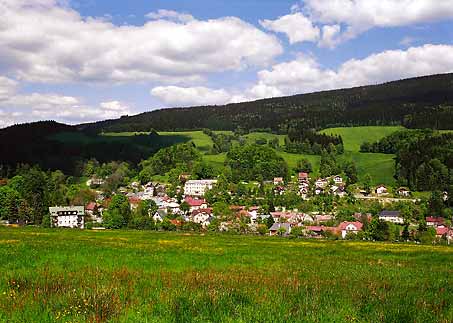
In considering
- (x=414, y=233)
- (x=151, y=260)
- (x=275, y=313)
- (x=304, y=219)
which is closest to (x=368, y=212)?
(x=304, y=219)

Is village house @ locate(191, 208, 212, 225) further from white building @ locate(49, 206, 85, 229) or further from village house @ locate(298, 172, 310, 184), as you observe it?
village house @ locate(298, 172, 310, 184)

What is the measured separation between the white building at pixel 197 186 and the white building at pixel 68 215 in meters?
58.8

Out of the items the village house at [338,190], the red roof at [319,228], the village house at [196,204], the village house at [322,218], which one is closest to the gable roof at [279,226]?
the red roof at [319,228]

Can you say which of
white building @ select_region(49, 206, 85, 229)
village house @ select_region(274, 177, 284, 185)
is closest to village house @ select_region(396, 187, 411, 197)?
village house @ select_region(274, 177, 284, 185)

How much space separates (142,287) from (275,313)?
3.82 meters

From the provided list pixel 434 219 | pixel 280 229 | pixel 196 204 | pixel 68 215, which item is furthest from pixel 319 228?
pixel 68 215

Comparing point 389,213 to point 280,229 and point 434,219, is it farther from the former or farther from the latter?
point 280,229

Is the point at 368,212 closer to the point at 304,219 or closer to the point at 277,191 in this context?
the point at 304,219

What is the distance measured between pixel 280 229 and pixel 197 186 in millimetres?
87390

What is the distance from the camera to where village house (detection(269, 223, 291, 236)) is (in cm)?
10312

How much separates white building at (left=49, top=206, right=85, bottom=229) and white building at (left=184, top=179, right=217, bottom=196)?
5876 cm

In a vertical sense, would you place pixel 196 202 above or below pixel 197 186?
below

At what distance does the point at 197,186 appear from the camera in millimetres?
186250

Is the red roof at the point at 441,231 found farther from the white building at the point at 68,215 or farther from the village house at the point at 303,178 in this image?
the white building at the point at 68,215
